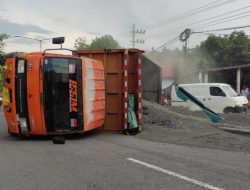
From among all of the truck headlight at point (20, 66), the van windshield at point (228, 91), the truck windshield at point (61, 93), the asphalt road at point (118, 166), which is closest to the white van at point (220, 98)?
the van windshield at point (228, 91)

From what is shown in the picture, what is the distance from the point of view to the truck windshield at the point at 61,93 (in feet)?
32.8

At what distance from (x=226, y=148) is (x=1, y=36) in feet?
40.5

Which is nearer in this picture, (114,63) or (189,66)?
(114,63)

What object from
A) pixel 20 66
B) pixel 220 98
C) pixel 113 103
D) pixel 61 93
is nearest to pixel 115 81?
pixel 113 103

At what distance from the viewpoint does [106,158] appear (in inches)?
320

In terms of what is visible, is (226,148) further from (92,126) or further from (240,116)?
(240,116)

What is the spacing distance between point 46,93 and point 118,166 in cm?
342

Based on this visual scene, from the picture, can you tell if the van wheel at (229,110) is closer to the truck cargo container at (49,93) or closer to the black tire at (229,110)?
the black tire at (229,110)

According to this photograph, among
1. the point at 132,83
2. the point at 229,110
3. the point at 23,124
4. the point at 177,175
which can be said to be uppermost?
the point at 132,83

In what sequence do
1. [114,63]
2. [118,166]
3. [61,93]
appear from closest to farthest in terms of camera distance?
1. [118,166]
2. [61,93]
3. [114,63]

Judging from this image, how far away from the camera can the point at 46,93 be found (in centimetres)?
1000

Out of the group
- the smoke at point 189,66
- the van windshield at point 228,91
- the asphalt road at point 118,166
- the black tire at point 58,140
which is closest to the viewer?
the asphalt road at point 118,166

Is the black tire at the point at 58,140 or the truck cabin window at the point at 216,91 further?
the truck cabin window at the point at 216,91

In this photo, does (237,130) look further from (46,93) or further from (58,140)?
(46,93)
